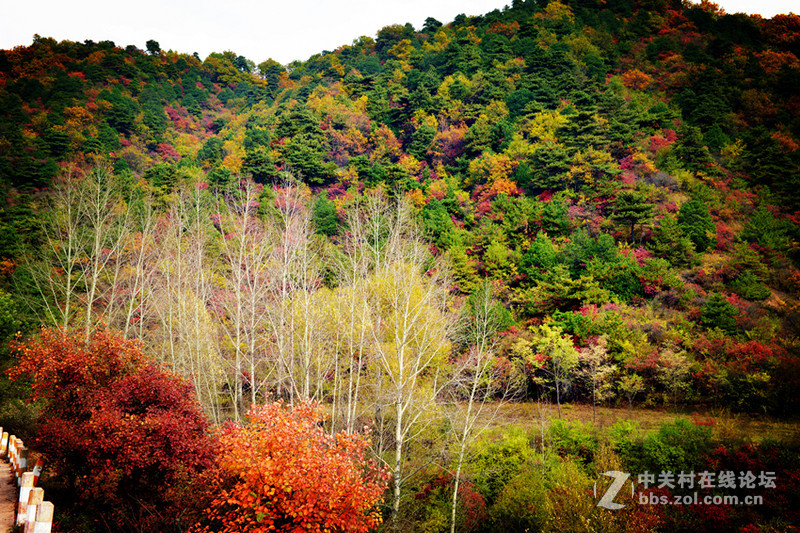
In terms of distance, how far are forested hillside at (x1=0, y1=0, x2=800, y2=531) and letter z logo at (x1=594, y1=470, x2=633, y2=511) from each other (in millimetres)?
661

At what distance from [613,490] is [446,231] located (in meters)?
22.8

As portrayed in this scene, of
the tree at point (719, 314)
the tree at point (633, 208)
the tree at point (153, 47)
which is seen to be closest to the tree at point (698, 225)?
the tree at point (633, 208)

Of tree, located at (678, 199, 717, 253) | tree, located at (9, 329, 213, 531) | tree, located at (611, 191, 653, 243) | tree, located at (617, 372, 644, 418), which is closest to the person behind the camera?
tree, located at (9, 329, 213, 531)

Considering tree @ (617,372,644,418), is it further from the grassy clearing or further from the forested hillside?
the grassy clearing

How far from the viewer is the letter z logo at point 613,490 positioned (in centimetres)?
1327

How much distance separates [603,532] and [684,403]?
14.0 m

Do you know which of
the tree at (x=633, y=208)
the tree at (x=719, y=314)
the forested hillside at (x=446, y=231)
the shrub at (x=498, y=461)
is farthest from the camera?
the tree at (x=633, y=208)

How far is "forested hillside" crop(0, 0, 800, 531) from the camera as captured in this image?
60.2 ft

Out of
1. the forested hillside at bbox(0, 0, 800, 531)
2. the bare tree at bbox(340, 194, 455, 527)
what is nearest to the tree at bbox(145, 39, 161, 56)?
the forested hillside at bbox(0, 0, 800, 531)

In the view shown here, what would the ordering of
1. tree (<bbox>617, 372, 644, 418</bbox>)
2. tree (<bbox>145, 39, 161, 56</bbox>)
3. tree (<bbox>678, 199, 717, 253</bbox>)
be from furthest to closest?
1. tree (<bbox>145, 39, 161, 56</bbox>)
2. tree (<bbox>678, 199, 717, 253</bbox>)
3. tree (<bbox>617, 372, 644, 418</bbox>)

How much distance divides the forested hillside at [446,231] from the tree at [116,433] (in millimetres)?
219

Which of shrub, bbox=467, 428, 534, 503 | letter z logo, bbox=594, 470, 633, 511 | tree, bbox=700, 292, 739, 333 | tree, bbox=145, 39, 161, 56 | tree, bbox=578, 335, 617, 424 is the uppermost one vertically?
tree, bbox=145, 39, 161, 56

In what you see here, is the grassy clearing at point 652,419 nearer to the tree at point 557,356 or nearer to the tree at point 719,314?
the tree at point 557,356

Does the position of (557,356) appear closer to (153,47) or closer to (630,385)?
(630,385)
